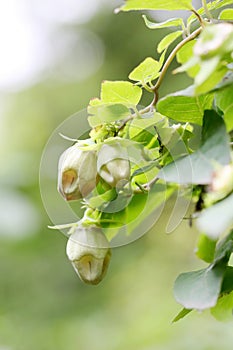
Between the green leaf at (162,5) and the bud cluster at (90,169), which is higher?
the green leaf at (162,5)

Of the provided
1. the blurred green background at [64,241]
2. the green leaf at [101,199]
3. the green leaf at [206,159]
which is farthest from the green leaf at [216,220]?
the blurred green background at [64,241]

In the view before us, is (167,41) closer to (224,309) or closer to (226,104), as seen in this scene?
(226,104)

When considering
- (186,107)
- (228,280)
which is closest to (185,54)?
(186,107)

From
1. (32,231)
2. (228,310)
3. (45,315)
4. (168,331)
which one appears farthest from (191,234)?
(228,310)

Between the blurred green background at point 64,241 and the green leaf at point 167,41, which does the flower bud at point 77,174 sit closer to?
the green leaf at point 167,41

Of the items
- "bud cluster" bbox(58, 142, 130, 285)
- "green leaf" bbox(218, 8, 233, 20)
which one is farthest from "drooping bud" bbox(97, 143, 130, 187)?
"green leaf" bbox(218, 8, 233, 20)
